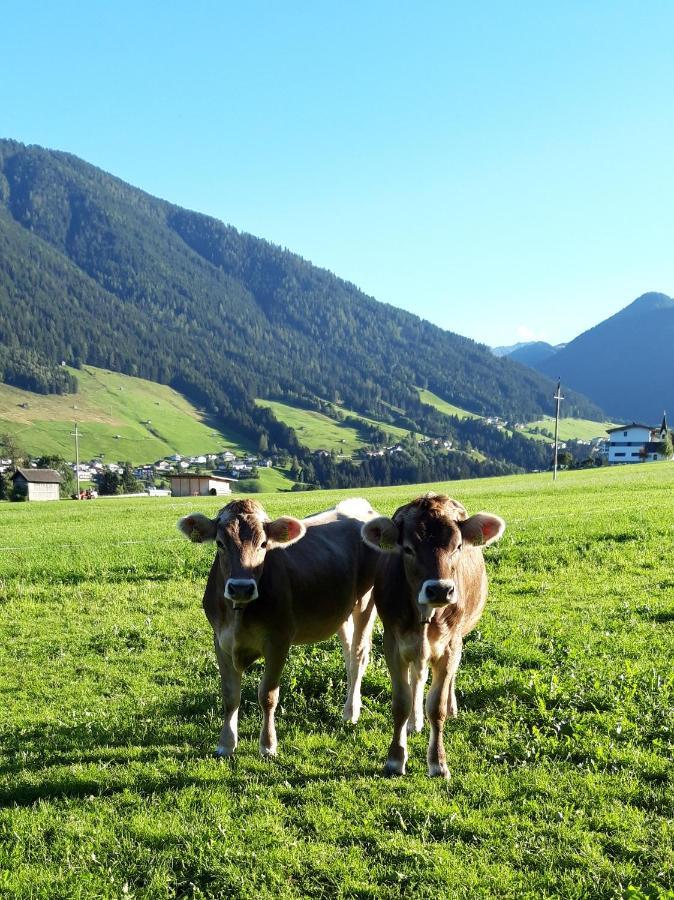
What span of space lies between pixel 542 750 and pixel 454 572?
263 cm

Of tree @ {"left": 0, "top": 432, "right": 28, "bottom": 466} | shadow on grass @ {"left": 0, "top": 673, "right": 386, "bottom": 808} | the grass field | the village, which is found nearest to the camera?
the grass field

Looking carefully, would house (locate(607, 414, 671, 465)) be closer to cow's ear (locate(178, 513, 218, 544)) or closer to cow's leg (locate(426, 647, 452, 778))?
cow's leg (locate(426, 647, 452, 778))

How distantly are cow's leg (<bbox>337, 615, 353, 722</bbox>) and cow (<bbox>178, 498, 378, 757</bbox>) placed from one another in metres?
0.02

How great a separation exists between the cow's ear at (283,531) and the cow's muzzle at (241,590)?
101 cm

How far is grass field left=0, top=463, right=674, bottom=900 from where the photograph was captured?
584 cm

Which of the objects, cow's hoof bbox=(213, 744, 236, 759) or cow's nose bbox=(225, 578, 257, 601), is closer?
cow's nose bbox=(225, 578, 257, 601)

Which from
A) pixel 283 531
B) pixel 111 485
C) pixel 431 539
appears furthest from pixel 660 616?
pixel 111 485

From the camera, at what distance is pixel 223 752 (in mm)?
8125

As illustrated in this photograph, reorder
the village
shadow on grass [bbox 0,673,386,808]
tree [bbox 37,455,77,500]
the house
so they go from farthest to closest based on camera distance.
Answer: the house → tree [bbox 37,455,77,500] → the village → shadow on grass [bbox 0,673,386,808]

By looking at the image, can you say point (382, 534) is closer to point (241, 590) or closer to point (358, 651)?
point (241, 590)

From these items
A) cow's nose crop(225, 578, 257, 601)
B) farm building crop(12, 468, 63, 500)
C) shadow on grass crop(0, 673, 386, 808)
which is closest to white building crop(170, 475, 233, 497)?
farm building crop(12, 468, 63, 500)

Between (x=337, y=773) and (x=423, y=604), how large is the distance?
245 centimetres

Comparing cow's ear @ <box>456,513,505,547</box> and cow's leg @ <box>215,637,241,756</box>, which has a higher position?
cow's ear @ <box>456,513,505,547</box>

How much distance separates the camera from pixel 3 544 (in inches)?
1120
